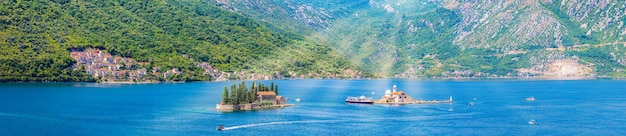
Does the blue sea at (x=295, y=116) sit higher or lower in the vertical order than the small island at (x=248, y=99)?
lower

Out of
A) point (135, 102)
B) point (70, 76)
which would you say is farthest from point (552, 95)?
point (70, 76)

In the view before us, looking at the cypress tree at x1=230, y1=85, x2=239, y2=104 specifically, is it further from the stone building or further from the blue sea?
the stone building

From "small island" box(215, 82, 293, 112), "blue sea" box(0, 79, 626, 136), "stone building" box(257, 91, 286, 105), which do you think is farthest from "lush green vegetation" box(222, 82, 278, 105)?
"blue sea" box(0, 79, 626, 136)

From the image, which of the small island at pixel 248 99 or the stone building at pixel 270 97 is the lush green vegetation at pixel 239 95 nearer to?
the small island at pixel 248 99

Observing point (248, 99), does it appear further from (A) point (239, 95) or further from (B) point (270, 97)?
(B) point (270, 97)

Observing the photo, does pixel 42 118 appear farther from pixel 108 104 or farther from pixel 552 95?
pixel 552 95

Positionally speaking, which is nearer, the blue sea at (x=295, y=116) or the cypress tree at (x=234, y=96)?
the blue sea at (x=295, y=116)

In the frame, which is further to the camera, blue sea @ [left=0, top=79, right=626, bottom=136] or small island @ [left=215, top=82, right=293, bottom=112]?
small island @ [left=215, top=82, right=293, bottom=112]

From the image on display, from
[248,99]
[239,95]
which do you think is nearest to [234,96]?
[239,95]

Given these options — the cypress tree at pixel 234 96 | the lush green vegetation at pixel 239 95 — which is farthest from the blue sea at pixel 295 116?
the cypress tree at pixel 234 96
